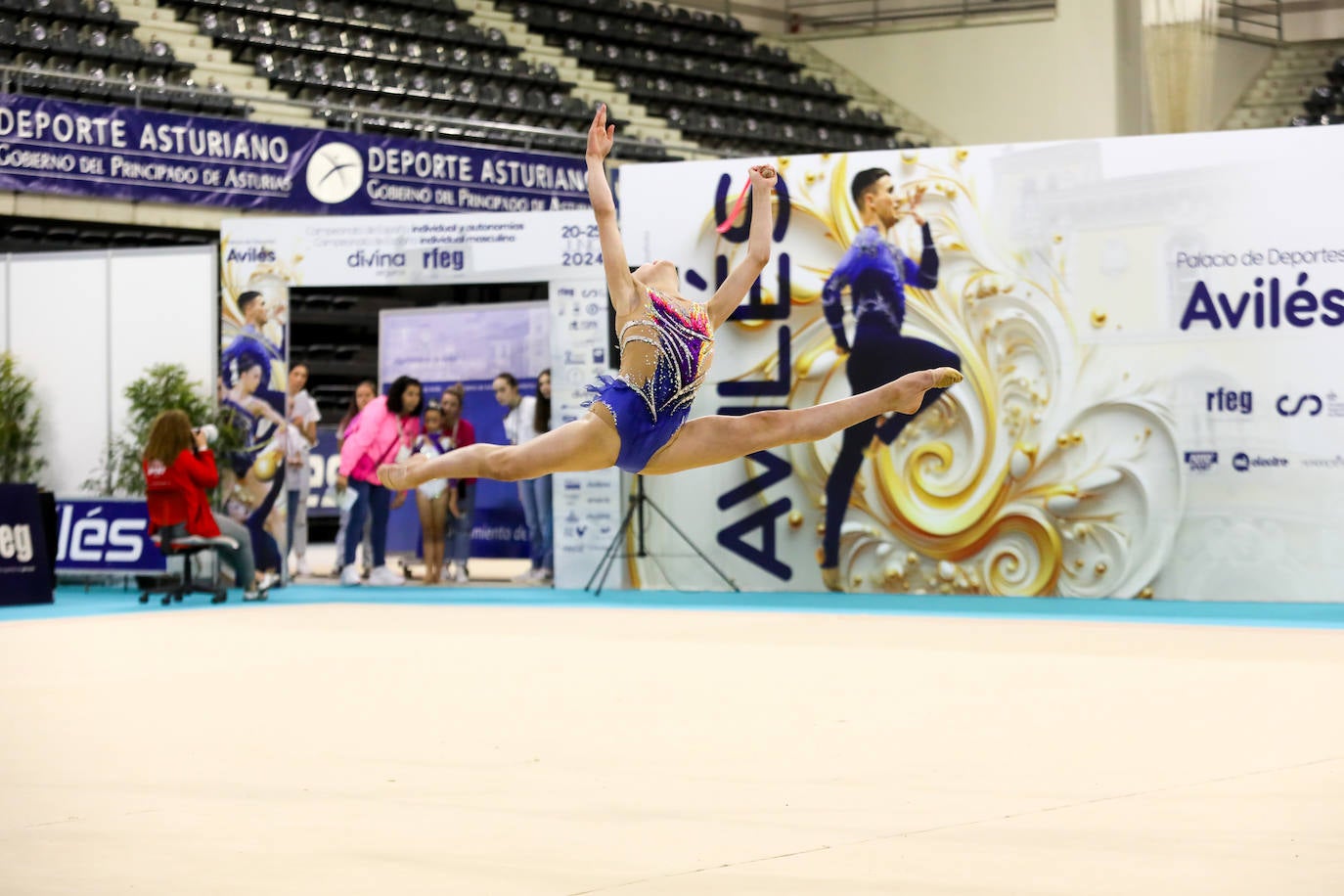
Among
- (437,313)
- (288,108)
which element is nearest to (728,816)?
(437,313)

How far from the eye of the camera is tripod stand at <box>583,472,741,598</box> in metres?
12.3

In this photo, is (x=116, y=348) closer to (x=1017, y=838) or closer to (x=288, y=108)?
(x=288, y=108)

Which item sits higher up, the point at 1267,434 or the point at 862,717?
the point at 1267,434

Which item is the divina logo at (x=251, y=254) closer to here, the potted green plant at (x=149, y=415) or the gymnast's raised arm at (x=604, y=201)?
the potted green plant at (x=149, y=415)

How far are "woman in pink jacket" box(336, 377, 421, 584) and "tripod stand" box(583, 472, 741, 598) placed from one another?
1927mm

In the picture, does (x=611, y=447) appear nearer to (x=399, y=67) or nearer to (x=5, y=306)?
A: (x=5, y=306)

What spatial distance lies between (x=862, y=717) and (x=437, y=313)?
8.36m

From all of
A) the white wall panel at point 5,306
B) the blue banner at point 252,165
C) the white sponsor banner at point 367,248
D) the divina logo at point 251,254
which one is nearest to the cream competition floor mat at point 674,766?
the white sponsor banner at point 367,248

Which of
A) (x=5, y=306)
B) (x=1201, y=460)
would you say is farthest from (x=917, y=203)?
(x=5, y=306)

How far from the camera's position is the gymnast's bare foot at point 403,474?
18.7 ft

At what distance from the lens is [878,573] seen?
39.2 feet

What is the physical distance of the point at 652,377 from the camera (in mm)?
5562

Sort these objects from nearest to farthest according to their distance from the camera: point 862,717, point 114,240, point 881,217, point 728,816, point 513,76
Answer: point 728,816 < point 862,717 < point 881,217 < point 114,240 < point 513,76

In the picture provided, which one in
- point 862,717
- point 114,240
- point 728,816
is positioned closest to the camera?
point 728,816
